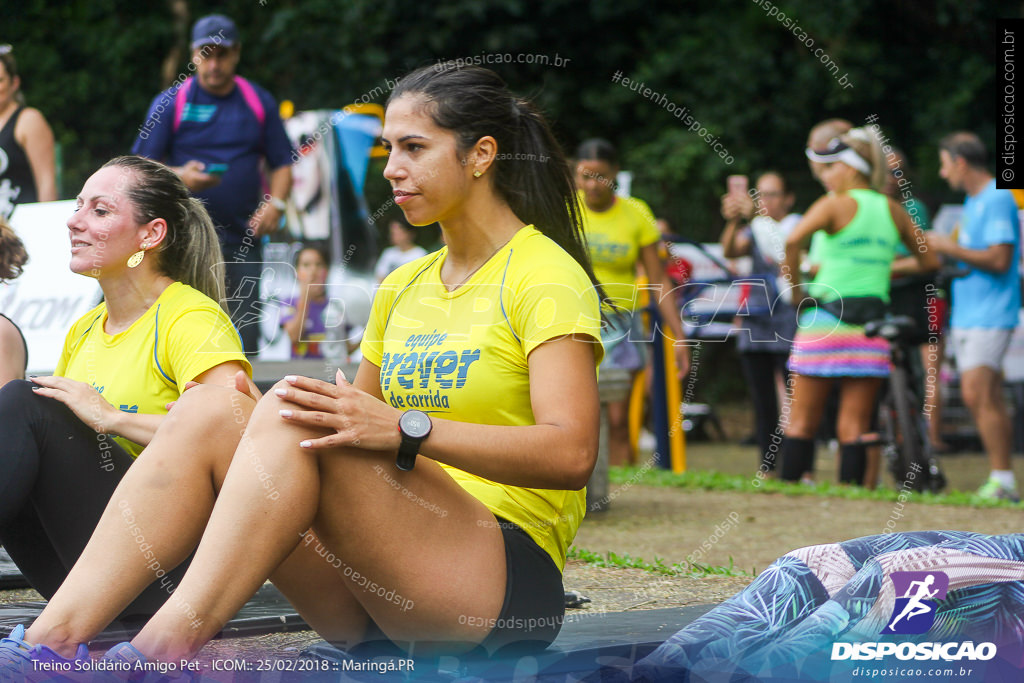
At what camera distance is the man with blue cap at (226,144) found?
18.6 feet

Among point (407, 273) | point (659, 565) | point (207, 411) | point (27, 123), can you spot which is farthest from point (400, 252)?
point (207, 411)

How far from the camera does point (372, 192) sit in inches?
554

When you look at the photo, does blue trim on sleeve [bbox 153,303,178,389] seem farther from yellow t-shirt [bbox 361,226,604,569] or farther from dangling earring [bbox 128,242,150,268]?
yellow t-shirt [bbox 361,226,604,569]

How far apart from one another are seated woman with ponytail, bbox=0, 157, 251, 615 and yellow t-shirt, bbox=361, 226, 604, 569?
1.26 ft

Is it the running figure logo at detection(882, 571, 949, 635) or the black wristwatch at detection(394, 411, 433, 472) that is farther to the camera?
the running figure logo at detection(882, 571, 949, 635)

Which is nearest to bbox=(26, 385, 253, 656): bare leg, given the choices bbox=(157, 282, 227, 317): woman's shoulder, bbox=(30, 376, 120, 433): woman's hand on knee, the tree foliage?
bbox=(30, 376, 120, 433): woman's hand on knee

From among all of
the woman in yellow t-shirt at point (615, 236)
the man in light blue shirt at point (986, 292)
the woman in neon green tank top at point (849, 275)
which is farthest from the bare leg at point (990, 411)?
the woman in yellow t-shirt at point (615, 236)

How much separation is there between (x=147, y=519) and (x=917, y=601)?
54.7 inches

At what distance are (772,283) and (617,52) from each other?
22.4 feet

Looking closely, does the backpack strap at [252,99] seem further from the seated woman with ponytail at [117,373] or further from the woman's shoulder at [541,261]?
the woman's shoulder at [541,261]

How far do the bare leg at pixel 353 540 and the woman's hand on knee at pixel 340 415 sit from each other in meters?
0.03

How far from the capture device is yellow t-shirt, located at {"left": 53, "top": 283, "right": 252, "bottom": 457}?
2.75 metres

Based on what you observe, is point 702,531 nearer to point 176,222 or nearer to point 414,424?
point 176,222

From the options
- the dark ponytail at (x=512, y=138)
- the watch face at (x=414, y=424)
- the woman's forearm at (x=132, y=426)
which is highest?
the dark ponytail at (x=512, y=138)
